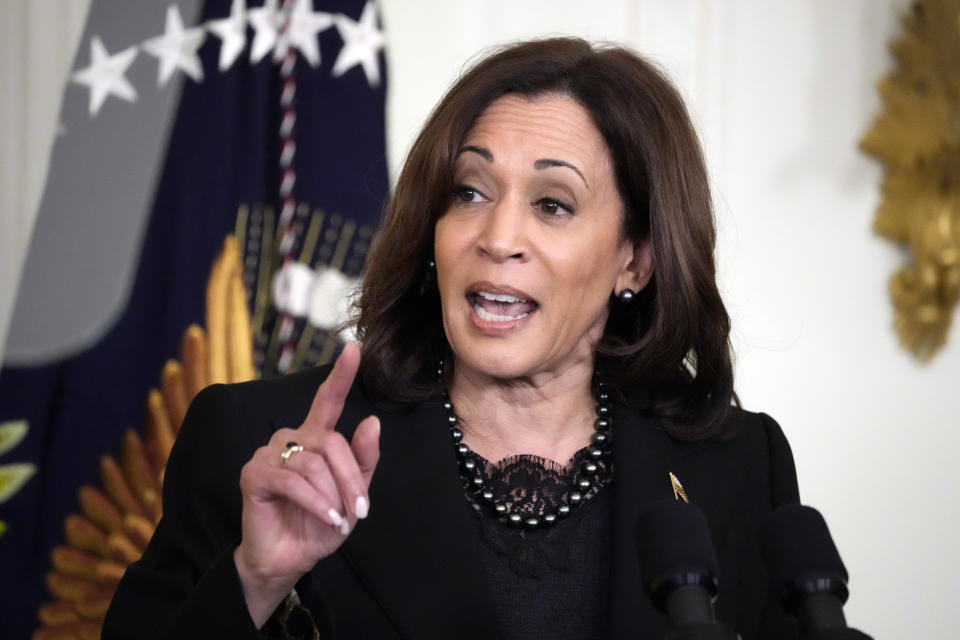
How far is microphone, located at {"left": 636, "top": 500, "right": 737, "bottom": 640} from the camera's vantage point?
845 mm

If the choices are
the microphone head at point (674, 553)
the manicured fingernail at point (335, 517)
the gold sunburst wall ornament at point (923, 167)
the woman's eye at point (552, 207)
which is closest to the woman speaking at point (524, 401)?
the woman's eye at point (552, 207)

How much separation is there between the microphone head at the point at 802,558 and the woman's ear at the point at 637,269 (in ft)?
3.07

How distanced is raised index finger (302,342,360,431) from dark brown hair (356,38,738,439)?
568 mm

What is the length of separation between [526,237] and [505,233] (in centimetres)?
4

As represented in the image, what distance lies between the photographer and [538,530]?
66.8 inches

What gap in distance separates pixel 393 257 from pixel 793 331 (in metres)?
1.67

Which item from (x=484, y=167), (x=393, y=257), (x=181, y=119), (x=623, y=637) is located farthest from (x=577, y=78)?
(x=181, y=119)

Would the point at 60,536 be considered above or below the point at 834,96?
below

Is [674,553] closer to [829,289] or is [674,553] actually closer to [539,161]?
[539,161]

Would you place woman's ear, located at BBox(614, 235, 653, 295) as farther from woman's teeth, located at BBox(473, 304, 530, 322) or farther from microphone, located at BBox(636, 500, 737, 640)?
microphone, located at BBox(636, 500, 737, 640)

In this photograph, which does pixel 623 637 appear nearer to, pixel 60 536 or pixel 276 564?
pixel 276 564

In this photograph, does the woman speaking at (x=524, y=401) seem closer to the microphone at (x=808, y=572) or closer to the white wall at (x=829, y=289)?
the microphone at (x=808, y=572)

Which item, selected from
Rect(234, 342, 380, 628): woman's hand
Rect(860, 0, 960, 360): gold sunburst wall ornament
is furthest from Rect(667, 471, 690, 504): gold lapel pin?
Rect(860, 0, 960, 360): gold sunburst wall ornament

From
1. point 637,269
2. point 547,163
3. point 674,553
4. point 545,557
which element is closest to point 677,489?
point 545,557
